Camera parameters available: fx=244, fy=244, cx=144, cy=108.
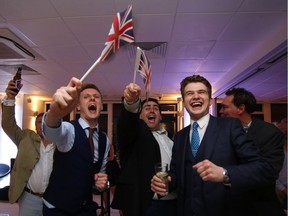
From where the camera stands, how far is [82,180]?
1.47m

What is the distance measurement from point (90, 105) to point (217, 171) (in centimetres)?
102

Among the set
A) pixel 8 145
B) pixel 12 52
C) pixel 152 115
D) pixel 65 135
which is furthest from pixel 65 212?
Result: pixel 8 145

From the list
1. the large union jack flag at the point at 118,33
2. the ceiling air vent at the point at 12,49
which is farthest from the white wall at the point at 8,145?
the large union jack flag at the point at 118,33

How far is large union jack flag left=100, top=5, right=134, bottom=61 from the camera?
125 centimetres

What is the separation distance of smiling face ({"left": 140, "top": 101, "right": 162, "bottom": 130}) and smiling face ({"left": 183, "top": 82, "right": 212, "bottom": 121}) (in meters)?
0.61

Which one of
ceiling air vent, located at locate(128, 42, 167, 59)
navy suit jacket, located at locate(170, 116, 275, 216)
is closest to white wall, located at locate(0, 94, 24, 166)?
ceiling air vent, located at locate(128, 42, 167, 59)

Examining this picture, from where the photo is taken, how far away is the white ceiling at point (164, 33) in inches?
101

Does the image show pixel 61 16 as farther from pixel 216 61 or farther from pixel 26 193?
pixel 216 61

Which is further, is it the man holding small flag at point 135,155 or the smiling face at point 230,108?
the smiling face at point 230,108

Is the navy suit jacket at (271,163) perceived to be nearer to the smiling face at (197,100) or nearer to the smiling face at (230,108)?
the smiling face at (230,108)

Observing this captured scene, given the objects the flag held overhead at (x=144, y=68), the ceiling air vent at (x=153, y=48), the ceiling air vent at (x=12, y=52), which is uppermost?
the ceiling air vent at (x=153, y=48)

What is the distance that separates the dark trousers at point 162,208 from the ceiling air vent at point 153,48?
2.35 m

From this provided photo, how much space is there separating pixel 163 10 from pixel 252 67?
210 centimetres

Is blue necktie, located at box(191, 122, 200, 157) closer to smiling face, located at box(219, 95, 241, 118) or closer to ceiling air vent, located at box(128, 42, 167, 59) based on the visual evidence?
smiling face, located at box(219, 95, 241, 118)
